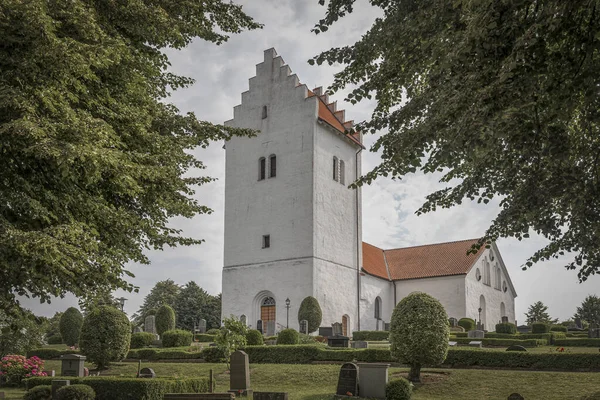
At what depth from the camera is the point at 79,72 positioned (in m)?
8.09

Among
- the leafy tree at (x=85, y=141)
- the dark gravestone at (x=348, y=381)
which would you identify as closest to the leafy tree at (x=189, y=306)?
the dark gravestone at (x=348, y=381)

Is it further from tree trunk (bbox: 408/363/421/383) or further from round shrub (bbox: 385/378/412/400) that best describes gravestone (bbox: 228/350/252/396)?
tree trunk (bbox: 408/363/421/383)

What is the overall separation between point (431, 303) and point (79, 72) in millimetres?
10886

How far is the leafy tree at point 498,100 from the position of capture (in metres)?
5.85

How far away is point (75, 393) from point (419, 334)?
27.1 ft

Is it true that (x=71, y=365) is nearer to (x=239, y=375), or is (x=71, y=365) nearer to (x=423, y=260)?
(x=239, y=375)

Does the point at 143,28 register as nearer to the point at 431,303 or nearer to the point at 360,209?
the point at 431,303

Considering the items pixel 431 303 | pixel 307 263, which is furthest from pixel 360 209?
pixel 431 303

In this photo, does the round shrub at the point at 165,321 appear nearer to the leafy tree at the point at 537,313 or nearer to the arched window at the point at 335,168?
the arched window at the point at 335,168

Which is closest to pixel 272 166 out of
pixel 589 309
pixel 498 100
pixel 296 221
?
pixel 296 221

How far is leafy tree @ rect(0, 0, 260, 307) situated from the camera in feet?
25.0

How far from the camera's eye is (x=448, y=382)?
47.5ft

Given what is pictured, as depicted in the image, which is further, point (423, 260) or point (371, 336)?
point (423, 260)

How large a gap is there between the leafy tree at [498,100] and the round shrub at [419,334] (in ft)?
12.5
